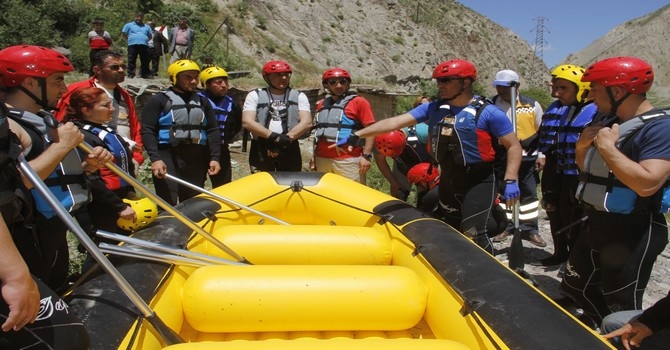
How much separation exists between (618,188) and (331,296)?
1515 millimetres

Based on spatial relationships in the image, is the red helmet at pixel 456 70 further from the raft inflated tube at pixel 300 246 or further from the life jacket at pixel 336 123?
the life jacket at pixel 336 123

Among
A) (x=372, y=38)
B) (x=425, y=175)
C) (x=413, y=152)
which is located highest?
(x=372, y=38)

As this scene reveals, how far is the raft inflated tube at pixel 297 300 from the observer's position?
2.17m

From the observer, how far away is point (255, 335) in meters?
2.32

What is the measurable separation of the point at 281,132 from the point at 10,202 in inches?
118

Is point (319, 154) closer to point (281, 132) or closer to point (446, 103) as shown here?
point (281, 132)

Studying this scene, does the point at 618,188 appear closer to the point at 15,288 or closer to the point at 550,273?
the point at 550,273

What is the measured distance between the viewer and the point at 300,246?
2.88 metres

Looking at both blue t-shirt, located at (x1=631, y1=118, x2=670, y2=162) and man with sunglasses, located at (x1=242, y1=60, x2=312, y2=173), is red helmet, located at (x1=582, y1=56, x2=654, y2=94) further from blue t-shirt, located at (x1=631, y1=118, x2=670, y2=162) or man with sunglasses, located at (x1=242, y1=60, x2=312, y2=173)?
man with sunglasses, located at (x1=242, y1=60, x2=312, y2=173)

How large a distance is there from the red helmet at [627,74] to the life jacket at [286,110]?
8.96ft

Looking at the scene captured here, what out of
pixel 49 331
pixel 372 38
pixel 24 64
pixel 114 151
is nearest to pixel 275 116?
pixel 114 151

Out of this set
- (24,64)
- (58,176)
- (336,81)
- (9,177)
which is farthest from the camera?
(336,81)

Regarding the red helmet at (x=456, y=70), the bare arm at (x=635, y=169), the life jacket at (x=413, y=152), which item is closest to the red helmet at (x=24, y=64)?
the red helmet at (x=456, y=70)

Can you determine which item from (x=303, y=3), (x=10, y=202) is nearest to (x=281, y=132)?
(x=10, y=202)
